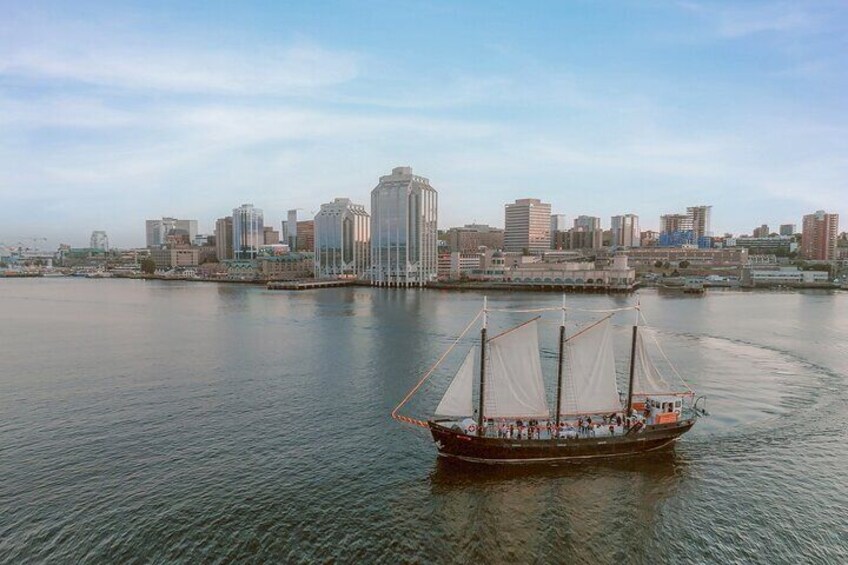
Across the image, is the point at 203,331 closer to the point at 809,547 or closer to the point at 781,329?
the point at 809,547

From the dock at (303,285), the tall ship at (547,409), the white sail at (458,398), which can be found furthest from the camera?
the dock at (303,285)

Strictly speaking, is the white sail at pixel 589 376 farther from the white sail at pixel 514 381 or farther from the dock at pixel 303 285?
the dock at pixel 303 285

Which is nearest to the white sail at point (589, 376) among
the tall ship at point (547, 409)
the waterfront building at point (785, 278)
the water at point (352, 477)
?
the tall ship at point (547, 409)

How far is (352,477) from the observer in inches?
1020

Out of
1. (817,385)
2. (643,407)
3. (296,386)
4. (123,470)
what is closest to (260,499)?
(123,470)

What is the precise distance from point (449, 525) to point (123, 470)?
656 inches

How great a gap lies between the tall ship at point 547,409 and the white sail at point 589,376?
57mm

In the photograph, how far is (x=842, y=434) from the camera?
3203cm

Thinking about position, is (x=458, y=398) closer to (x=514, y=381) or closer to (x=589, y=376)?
(x=514, y=381)

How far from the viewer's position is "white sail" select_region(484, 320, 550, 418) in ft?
96.6

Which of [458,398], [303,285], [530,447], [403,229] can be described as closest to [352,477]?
[458,398]

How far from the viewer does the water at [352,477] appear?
20688 mm

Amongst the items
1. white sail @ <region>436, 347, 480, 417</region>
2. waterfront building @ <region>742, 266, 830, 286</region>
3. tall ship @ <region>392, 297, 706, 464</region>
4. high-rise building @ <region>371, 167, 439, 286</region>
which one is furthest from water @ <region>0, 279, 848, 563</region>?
waterfront building @ <region>742, 266, 830, 286</region>

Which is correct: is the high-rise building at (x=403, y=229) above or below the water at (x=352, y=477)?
above
